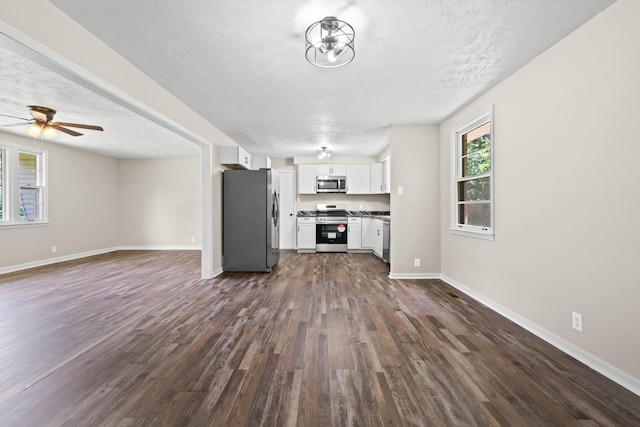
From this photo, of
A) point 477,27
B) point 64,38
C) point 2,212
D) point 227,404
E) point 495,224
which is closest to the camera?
point 227,404

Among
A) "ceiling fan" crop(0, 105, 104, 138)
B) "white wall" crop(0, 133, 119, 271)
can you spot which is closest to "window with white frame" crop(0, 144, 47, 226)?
"white wall" crop(0, 133, 119, 271)

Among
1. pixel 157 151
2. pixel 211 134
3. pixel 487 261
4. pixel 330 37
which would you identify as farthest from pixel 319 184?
pixel 330 37

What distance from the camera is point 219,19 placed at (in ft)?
6.16

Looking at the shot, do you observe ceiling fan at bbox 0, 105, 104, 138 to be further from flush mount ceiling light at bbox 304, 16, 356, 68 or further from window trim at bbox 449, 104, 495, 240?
window trim at bbox 449, 104, 495, 240

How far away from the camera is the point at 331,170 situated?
6727 mm

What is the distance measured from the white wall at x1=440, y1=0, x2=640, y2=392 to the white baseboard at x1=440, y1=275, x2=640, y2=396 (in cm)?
2

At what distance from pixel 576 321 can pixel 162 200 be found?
7992 millimetres

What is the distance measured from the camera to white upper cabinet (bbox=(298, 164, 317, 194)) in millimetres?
6770

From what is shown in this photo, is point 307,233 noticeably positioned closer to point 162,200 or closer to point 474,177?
point 162,200

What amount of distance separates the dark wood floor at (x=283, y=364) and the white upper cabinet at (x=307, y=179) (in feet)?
11.9

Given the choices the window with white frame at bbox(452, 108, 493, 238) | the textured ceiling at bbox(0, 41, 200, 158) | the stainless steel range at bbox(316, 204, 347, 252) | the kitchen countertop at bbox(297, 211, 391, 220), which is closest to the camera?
the textured ceiling at bbox(0, 41, 200, 158)

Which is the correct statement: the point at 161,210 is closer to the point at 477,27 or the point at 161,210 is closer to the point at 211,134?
the point at 211,134

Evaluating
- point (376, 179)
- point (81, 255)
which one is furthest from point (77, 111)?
point (376, 179)

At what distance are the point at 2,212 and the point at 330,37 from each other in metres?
6.39
